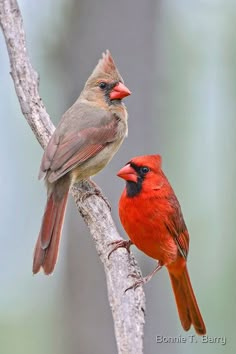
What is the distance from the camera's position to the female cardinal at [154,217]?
429 cm

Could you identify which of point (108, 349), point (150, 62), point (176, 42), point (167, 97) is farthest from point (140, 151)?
point (176, 42)

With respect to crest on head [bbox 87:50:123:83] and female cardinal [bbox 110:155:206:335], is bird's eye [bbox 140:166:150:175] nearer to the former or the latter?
female cardinal [bbox 110:155:206:335]

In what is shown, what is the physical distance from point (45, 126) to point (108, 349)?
5.90ft

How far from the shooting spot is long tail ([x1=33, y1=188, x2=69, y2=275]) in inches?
163

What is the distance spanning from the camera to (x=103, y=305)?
6105 millimetres

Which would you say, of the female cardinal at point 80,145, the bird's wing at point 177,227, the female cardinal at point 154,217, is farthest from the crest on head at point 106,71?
the bird's wing at point 177,227

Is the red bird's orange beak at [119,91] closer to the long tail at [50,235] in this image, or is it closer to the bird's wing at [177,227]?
the long tail at [50,235]

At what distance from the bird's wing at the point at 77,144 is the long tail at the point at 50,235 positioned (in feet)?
0.38

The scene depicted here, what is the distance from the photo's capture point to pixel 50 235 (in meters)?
4.35

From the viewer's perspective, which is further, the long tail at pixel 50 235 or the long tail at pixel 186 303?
the long tail at pixel 186 303

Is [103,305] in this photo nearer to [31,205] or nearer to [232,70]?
[31,205]

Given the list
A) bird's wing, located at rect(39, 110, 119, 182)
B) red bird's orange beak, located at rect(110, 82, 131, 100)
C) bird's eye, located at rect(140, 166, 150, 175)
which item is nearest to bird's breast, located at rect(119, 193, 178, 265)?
bird's eye, located at rect(140, 166, 150, 175)

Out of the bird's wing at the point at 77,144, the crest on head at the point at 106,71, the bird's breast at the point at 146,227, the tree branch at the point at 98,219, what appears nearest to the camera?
the tree branch at the point at 98,219

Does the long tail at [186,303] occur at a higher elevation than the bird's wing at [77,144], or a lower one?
lower
